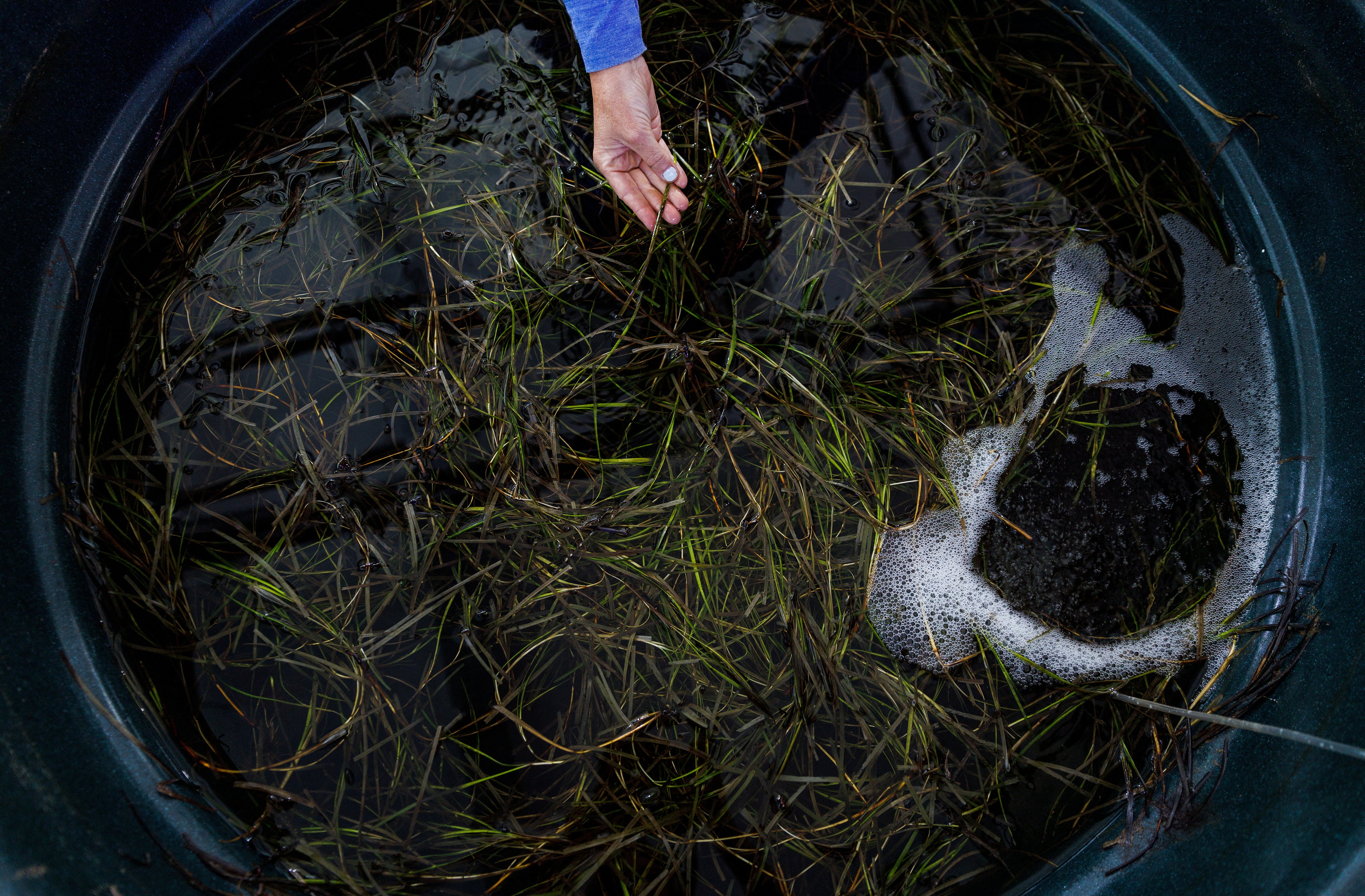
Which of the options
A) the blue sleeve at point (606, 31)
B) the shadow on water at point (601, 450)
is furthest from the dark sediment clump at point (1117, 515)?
the blue sleeve at point (606, 31)

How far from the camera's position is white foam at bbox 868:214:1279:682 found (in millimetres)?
1269

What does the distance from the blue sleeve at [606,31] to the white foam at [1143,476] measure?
92 centimetres

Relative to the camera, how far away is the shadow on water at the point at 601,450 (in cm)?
119

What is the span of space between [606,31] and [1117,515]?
127cm

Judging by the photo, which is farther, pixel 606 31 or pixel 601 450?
pixel 601 450

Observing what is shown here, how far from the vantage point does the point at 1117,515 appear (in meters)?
1.31

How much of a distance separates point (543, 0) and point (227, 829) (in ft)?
5.56

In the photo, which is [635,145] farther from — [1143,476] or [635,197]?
[1143,476]

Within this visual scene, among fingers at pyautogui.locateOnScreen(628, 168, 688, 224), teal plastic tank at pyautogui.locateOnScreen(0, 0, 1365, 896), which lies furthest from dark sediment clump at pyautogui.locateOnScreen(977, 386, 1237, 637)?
fingers at pyautogui.locateOnScreen(628, 168, 688, 224)

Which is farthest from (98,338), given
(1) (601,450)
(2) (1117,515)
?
(2) (1117,515)

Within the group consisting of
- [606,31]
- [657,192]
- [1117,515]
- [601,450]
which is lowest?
[1117,515]

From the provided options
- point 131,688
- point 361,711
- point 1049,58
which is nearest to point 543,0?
point 1049,58

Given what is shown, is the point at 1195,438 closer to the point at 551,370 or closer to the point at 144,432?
the point at 551,370

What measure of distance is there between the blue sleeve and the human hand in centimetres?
2
